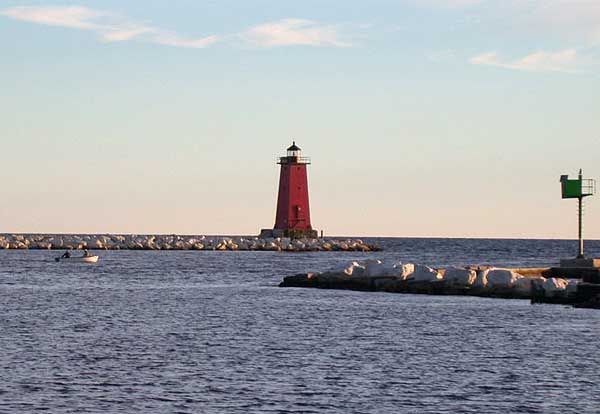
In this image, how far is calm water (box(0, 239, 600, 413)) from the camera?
20359mm

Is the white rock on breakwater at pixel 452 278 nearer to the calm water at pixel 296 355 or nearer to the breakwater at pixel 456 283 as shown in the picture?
the breakwater at pixel 456 283

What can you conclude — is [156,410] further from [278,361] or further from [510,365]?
[510,365]

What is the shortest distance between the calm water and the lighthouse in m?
→ 58.1

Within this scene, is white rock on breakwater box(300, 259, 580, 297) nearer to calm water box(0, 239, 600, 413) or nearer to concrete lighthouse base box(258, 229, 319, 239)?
calm water box(0, 239, 600, 413)

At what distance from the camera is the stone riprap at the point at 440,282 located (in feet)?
139

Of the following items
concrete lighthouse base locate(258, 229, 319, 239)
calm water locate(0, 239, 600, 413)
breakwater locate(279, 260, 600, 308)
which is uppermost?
concrete lighthouse base locate(258, 229, 319, 239)

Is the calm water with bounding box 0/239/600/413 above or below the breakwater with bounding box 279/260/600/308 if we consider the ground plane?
below

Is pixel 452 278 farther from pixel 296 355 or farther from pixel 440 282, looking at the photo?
pixel 296 355

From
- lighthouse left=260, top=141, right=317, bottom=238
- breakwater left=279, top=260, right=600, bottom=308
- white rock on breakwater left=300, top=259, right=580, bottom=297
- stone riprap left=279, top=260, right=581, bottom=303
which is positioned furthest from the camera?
lighthouse left=260, top=141, right=317, bottom=238

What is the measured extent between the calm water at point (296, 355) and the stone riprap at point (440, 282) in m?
1.31

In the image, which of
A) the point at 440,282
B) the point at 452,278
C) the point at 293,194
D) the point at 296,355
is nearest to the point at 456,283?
the point at 452,278

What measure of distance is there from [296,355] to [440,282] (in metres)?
22.0

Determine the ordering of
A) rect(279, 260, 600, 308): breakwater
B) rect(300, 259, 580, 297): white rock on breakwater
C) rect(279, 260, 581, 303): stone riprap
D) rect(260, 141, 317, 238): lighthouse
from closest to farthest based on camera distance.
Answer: rect(279, 260, 600, 308): breakwater
rect(279, 260, 581, 303): stone riprap
rect(300, 259, 580, 297): white rock on breakwater
rect(260, 141, 317, 238): lighthouse

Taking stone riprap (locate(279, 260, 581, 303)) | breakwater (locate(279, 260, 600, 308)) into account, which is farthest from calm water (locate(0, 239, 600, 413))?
stone riprap (locate(279, 260, 581, 303))
